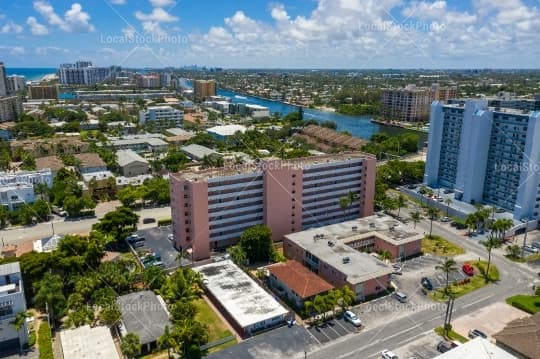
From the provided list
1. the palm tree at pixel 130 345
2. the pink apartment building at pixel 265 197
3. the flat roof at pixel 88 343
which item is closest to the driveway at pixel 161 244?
the pink apartment building at pixel 265 197

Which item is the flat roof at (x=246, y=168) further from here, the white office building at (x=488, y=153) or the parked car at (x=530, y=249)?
the parked car at (x=530, y=249)

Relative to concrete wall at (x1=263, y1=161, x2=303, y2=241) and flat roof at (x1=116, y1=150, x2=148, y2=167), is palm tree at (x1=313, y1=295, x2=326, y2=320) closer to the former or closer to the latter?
concrete wall at (x1=263, y1=161, x2=303, y2=241)

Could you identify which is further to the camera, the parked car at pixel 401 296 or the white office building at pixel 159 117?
the white office building at pixel 159 117

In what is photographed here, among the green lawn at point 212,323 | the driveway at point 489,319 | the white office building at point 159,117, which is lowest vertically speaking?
the green lawn at point 212,323

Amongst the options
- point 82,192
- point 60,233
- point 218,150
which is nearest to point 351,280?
point 60,233

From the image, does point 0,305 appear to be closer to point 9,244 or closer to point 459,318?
point 9,244

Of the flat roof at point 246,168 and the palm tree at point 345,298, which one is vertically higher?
the flat roof at point 246,168

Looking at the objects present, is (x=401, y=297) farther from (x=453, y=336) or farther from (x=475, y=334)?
(x=475, y=334)
